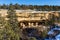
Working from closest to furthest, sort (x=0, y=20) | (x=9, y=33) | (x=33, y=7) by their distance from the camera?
(x=9, y=33) → (x=0, y=20) → (x=33, y=7)

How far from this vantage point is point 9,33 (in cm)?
1463

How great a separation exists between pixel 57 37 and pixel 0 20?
334 inches

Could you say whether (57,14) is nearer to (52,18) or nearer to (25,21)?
(52,18)

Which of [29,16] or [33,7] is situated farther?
[33,7]

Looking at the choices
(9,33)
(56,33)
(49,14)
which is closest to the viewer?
(9,33)

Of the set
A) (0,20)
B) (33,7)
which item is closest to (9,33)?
(0,20)

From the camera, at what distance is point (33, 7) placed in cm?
3934

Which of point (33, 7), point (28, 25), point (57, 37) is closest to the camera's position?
point (57, 37)

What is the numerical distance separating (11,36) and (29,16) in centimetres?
1733

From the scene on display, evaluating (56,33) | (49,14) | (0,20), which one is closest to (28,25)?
(49,14)

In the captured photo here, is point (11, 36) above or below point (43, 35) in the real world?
above

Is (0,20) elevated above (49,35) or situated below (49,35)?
above

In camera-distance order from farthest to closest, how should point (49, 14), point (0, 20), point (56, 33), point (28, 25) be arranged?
1. point (49, 14)
2. point (28, 25)
3. point (56, 33)
4. point (0, 20)

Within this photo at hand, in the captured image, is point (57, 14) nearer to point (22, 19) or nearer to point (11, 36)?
point (22, 19)
